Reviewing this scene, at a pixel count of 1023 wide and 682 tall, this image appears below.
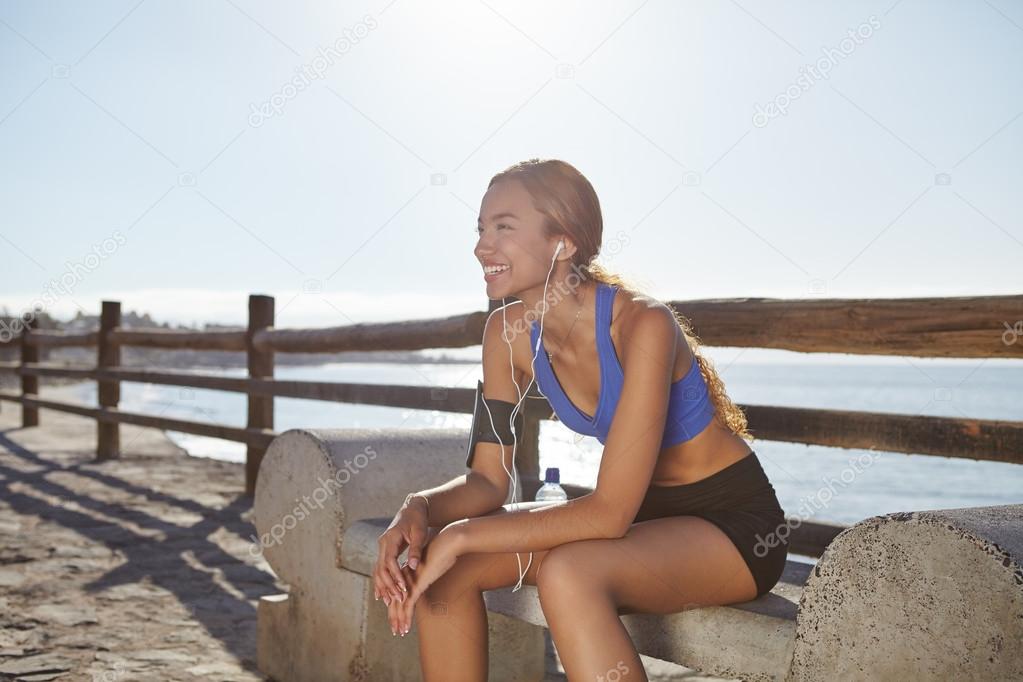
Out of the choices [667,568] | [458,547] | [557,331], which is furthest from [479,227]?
[667,568]

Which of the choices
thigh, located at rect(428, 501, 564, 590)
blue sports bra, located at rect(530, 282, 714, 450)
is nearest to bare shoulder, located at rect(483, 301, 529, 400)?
blue sports bra, located at rect(530, 282, 714, 450)

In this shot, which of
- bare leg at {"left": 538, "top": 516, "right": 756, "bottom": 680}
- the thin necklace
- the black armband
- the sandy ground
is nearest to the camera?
bare leg at {"left": 538, "top": 516, "right": 756, "bottom": 680}

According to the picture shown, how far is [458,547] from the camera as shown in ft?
6.16

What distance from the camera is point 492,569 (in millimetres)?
2010

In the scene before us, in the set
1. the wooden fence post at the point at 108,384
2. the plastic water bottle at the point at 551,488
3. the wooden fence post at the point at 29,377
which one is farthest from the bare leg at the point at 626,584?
the wooden fence post at the point at 29,377

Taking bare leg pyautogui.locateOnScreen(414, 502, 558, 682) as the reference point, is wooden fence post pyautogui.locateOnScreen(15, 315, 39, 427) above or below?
above

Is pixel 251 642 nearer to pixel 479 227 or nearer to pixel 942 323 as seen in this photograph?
pixel 479 227

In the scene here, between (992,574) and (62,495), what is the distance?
6401mm

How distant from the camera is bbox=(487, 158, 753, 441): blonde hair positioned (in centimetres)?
203

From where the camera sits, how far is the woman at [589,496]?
1.78 meters

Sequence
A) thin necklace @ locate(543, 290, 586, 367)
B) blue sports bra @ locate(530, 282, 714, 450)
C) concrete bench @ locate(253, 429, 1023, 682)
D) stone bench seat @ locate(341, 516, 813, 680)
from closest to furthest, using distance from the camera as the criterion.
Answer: concrete bench @ locate(253, 429, 1023, 682) < stone bench seat @ locate(341, 516, 813, 680) < blue sports bra @ locate(530, 282, 714, 450) < thin necklace @ locate(543, 290, 586, 367)

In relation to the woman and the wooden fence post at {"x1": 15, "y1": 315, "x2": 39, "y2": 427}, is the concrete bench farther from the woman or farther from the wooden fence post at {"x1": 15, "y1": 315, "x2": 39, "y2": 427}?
the wooden fence post at {"x1": 15, "y1": 315, "x2": 39, "y2": 427}

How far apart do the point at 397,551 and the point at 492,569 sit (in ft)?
0.69

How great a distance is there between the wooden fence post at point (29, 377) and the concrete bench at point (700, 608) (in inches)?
348
